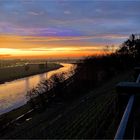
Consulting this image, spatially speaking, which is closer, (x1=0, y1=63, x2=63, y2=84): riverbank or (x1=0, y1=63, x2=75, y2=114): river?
(x1=0, y1=63, x2=75, y2=114): river

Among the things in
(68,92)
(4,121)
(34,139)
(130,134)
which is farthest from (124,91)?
(68,92)

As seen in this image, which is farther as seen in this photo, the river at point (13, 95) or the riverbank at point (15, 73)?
the riverbank at point (15, 73)

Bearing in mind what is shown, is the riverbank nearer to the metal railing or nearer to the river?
the river

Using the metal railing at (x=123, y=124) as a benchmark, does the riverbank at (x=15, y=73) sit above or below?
below

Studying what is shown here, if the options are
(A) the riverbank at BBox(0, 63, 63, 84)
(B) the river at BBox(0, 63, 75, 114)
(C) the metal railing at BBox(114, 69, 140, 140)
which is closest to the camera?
(C) the metal railing at BBox(114, 69, 140, 140)

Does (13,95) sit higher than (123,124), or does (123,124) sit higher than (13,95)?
(123,124)

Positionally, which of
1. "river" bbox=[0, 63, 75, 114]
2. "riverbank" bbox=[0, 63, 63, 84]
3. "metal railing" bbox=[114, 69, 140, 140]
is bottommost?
"riverbank" bbox=[0, 63, 63, 84]

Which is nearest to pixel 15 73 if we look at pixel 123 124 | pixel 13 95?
pixel 13 95

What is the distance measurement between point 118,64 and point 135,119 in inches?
1284

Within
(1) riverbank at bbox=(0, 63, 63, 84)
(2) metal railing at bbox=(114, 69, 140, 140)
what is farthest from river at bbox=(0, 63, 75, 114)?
(2) metal railing at bbox=(114, 69, 140, 140)

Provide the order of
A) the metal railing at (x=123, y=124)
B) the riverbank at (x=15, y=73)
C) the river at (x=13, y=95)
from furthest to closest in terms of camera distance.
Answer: the riverbank at (x=15, y=73) < the river at (x=13, y=95) < the metal railing at (x=123, y=124)

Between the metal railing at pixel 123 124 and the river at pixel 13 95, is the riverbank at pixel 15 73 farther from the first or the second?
the metal railing at pixel 123 124

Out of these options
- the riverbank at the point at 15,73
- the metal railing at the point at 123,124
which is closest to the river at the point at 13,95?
the riverbank at the point at 15,73

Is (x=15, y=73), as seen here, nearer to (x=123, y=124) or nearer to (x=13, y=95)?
(x=13, y=95)
